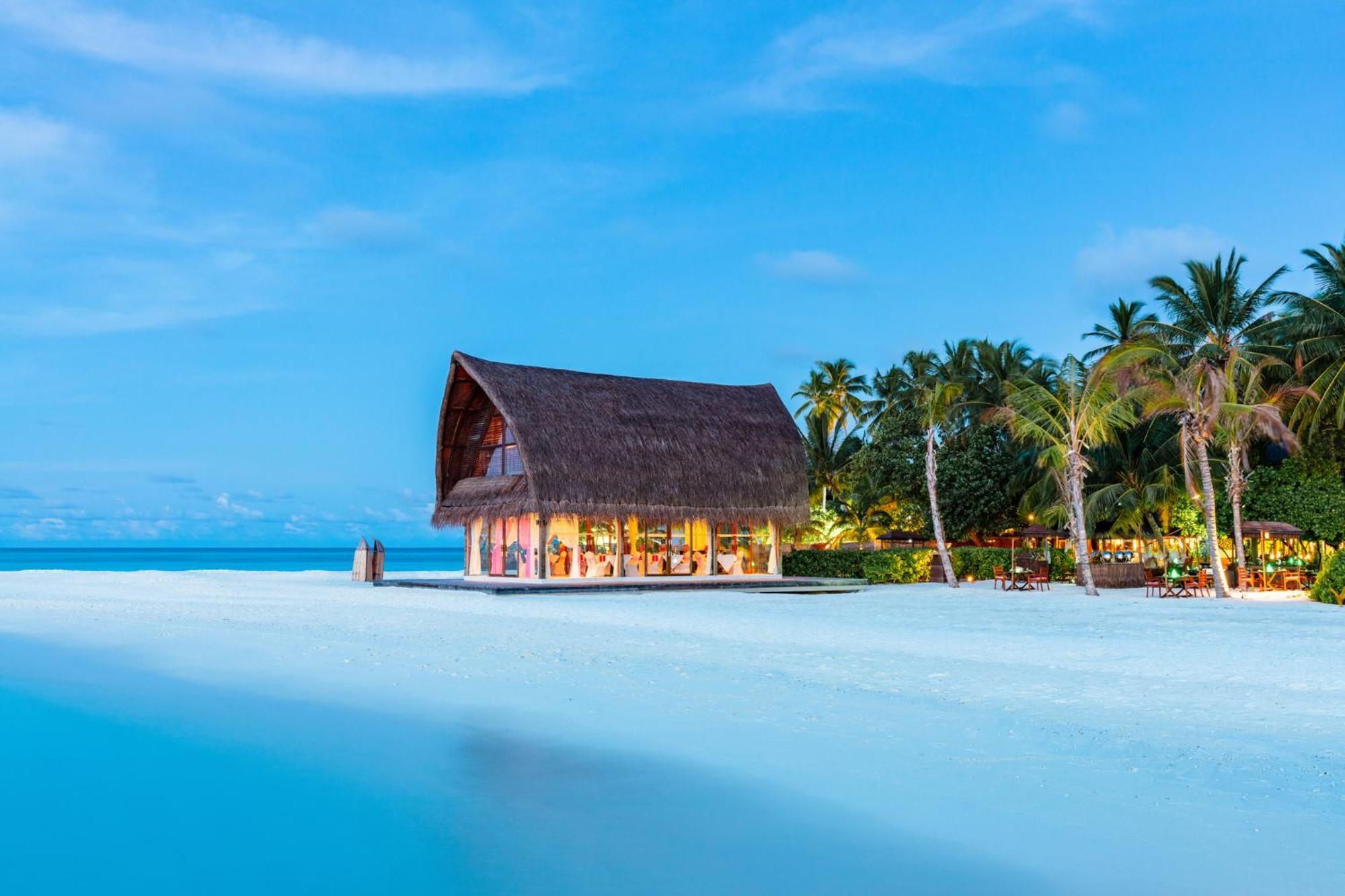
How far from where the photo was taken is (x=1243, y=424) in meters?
24.4

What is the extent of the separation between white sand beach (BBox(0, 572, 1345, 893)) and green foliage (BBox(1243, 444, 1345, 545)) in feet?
33.0

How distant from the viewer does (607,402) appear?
88.9 feet

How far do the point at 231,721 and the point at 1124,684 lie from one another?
725 cm

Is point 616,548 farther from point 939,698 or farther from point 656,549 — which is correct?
point 939,698

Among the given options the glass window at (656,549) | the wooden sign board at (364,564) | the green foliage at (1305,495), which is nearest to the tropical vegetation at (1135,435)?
the green foliage at (1305,495)

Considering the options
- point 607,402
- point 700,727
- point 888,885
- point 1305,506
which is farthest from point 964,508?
point 888,885

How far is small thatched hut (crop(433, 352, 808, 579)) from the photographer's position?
2492cm

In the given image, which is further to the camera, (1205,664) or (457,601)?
(457,601)

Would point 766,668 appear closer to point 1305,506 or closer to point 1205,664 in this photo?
point 1205,664

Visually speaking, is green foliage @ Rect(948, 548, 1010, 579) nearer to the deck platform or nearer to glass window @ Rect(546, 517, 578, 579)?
the deck platform

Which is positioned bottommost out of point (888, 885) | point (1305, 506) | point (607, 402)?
point (888, 885)

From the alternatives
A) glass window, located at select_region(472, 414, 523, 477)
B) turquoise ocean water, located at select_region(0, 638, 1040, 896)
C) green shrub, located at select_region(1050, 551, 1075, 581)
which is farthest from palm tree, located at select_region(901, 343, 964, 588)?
turquoise ocean water, located at select_region(0, 638, 1040, 896)

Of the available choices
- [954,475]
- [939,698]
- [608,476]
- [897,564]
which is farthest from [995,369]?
[939,698]

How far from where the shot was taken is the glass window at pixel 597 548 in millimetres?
26000
